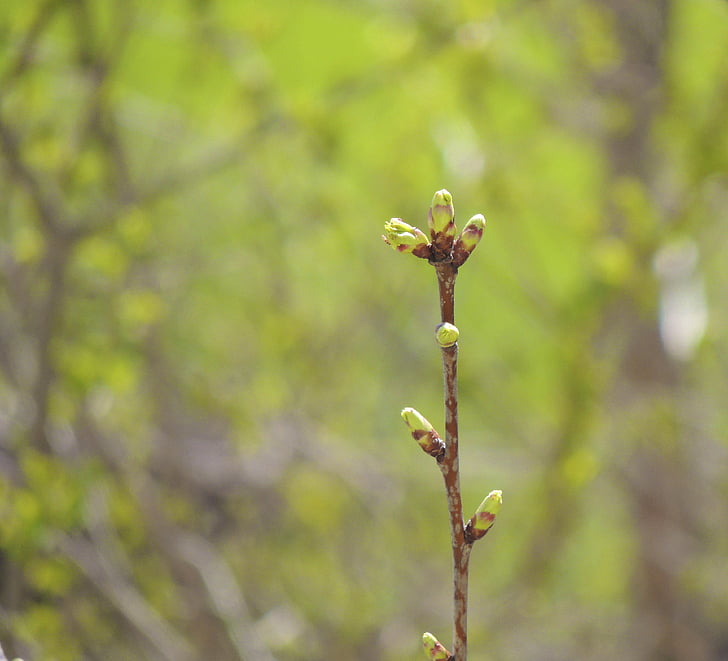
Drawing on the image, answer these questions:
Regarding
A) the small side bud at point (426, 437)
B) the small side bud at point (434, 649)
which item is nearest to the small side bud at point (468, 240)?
the small side bud at point (426, 437)

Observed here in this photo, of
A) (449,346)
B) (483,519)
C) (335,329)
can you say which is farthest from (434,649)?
(335,329)

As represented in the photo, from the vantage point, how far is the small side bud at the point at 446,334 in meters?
0.42

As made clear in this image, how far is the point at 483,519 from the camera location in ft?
1.57

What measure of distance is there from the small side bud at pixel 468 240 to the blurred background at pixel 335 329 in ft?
2.27

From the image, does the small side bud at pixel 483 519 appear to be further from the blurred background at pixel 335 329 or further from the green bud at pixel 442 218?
the blurred background at pixel 335 329

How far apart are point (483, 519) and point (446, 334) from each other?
5.0 inches

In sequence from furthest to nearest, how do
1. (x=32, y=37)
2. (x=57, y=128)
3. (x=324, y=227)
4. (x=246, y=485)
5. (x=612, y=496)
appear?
(x=612, y=496) < (x=246, y=485) < (x=324, y=227) < (x=57, y=128) < (x=32, y=37)

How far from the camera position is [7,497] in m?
1.20

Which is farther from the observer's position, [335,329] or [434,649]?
[335,329]

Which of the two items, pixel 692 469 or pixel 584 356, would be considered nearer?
pixel 584 356

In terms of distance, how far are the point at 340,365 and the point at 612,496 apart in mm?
1098

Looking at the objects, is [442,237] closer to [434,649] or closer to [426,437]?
[426,437]

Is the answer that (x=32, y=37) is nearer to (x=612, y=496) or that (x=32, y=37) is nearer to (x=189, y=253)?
(x=189, y=253)

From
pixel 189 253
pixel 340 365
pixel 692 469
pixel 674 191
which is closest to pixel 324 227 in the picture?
pixel 189 253
